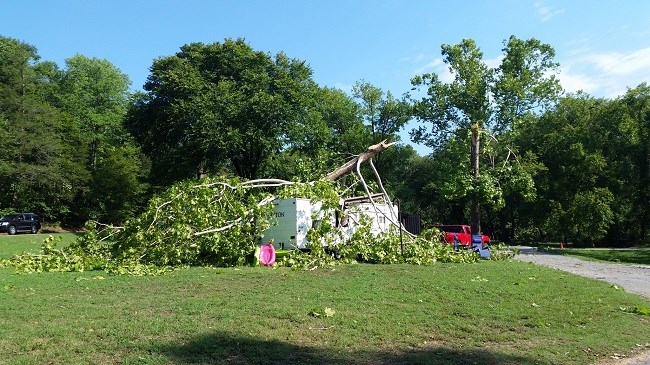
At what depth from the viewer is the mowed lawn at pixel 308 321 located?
5.35m

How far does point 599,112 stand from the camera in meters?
43.2

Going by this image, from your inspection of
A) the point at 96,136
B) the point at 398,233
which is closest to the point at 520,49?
the point at 398,233

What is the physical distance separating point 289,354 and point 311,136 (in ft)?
95.5

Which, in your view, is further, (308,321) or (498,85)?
(498,85)

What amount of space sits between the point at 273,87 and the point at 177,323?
94.3 feet

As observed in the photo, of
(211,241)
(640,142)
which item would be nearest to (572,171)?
(640,142)

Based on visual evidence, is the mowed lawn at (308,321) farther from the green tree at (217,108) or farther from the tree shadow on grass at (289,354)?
the green tree at (217,108)

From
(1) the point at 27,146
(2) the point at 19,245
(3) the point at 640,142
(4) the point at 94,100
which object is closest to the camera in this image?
(2) the point at 19,245

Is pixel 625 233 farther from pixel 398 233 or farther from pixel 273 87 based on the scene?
pixel 398 233

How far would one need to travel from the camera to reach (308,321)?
663cm

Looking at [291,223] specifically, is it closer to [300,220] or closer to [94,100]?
[300,220]

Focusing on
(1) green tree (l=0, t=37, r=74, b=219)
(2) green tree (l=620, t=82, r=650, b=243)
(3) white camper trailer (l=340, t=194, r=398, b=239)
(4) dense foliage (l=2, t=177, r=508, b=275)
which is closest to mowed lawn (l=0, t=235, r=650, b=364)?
(4) dense foliage (l=2, t=177, r=508, b=275)

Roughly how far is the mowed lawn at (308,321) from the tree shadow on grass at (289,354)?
0.04 ft

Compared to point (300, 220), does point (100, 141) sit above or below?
above
